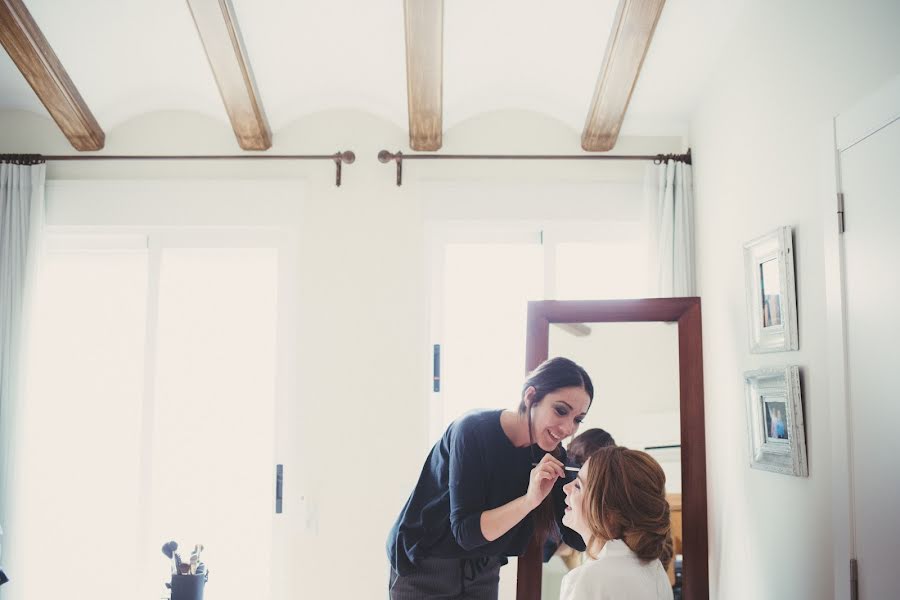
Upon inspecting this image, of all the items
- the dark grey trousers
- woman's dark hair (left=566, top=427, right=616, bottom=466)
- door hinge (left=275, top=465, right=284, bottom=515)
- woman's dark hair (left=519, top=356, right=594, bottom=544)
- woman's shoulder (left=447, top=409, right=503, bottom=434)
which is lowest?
the dark grey trousers

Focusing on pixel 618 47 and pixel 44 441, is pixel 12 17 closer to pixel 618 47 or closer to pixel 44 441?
pixel 44 441

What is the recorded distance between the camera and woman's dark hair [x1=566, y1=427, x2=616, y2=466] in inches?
99.0

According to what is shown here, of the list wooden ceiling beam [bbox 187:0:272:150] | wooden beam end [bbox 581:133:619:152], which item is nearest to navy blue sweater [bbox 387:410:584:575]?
wooden beam end [bbox 581:133:619:152]

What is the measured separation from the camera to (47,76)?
3.02 m

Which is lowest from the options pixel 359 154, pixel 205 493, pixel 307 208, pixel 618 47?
pixel 205 493

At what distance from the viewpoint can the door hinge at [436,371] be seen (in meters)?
3.29

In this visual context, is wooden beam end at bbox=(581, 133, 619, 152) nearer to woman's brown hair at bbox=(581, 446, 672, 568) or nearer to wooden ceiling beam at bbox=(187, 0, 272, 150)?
wooden ceiling beam at bbox=(187, 0, 272, 150)

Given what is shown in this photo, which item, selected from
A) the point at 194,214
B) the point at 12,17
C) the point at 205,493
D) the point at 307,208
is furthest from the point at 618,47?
the point at 205,493

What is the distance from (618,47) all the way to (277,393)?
6.14 ft

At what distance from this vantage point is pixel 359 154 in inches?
134

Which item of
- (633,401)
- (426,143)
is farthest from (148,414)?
(633,401)

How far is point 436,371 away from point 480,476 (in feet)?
3.56

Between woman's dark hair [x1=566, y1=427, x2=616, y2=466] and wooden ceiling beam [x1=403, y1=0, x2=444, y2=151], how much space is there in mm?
1370

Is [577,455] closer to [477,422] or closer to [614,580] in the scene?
[477,422]
